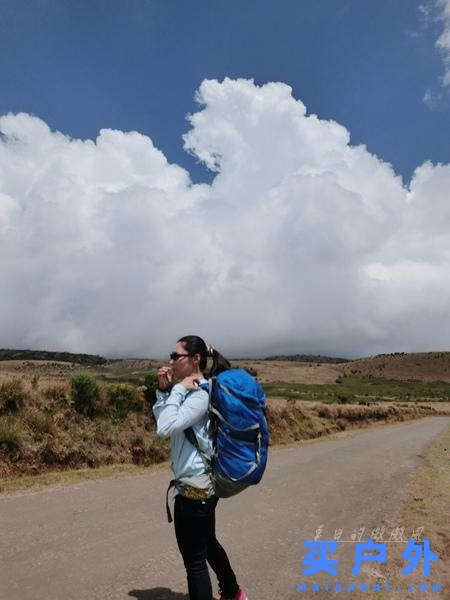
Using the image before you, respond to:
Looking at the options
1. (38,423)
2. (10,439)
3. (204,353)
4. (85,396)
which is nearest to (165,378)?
(204,353)

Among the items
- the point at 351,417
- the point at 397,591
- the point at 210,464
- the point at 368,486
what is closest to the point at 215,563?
the point at 210,464

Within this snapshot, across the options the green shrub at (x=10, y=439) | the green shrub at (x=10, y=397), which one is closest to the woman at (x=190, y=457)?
the green shrub at (x=10, y=439)

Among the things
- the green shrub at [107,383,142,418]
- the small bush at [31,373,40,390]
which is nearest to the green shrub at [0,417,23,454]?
the small bush at [31,373,40,390]

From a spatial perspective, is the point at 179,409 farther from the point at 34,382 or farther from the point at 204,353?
the point at 34,382

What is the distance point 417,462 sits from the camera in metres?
15.4

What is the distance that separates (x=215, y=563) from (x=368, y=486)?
826 centimetres

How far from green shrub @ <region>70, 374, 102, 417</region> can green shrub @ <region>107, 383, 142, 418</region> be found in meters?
0.68

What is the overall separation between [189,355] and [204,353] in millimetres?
125

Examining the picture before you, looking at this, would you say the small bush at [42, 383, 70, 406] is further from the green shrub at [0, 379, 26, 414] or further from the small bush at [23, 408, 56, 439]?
the small bush at [23, 408, 56, 439]

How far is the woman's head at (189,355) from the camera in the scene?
3789 millimetres

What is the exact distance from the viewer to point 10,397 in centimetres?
1247

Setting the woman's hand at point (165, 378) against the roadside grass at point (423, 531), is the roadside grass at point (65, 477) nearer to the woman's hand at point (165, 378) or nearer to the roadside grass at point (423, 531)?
the roadside grass at point (423, 531)

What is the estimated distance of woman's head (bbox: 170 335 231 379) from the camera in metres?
3.79

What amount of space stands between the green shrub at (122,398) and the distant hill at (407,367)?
131 metres
